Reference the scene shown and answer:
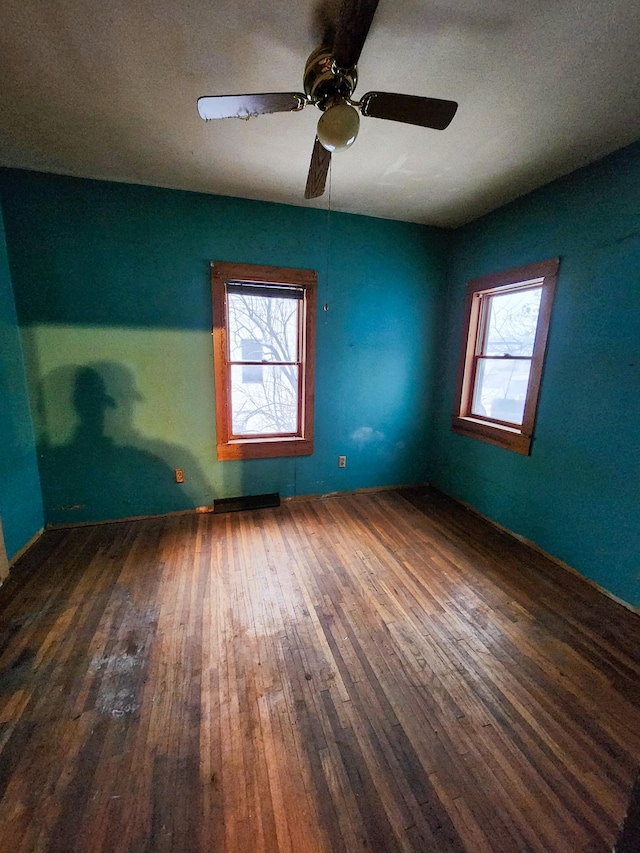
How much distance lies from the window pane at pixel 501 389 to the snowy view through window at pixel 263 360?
1.81m

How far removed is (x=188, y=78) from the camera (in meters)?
1.51

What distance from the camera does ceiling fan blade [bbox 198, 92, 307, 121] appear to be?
1292mm

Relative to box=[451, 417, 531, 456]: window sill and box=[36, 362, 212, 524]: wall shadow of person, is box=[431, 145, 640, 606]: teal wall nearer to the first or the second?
box=[451, 417, 531, 456]: window sill

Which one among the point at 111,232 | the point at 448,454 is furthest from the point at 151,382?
the point at 448,454

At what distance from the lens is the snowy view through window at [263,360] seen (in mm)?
2930

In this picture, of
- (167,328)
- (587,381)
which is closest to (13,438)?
(167,328)

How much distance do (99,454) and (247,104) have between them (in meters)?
2.60

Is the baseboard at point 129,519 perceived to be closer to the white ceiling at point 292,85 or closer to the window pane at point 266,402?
the window pane at point 266,402

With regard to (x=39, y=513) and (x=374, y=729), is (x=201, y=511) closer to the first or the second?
(x=39, y=513)

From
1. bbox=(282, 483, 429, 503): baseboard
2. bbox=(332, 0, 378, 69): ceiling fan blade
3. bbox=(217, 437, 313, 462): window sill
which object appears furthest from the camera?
bbox=(282, 483, 429, 503): baseboard

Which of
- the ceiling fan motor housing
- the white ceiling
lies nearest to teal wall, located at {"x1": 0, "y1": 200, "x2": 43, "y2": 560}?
the white ceiling

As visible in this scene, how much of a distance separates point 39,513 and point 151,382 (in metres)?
1.36

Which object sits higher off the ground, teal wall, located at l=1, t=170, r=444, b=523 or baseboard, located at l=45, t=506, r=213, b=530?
teal wall, located at l=1, t=170, r=444, b=523

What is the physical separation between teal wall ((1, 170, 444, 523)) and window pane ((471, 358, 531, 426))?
700 millimetres
